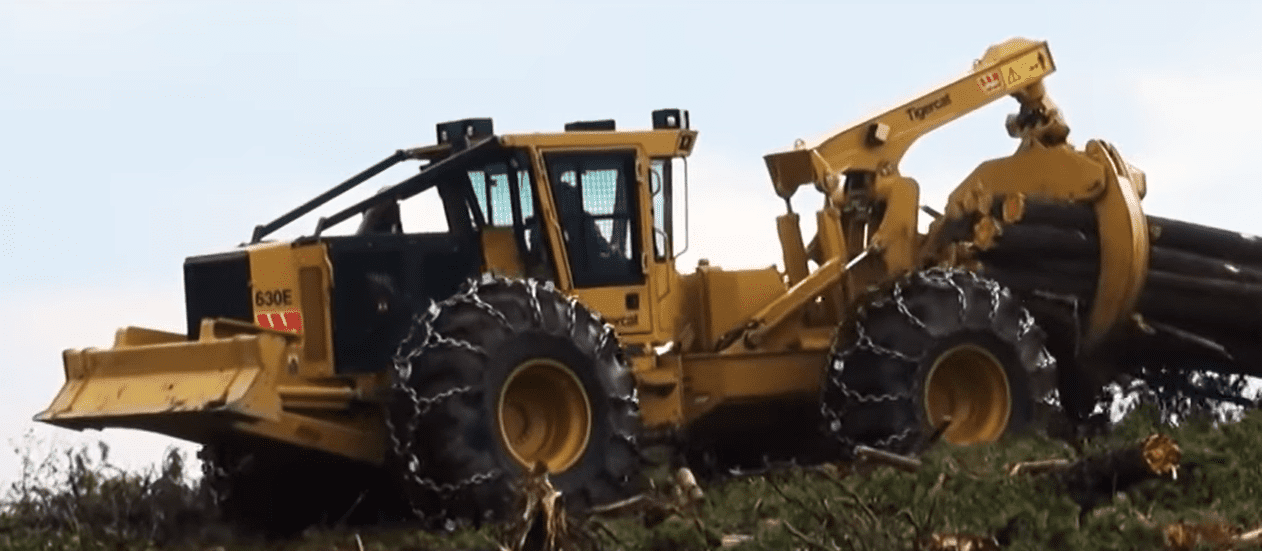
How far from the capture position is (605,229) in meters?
16.5

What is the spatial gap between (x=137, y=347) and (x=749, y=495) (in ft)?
12.3

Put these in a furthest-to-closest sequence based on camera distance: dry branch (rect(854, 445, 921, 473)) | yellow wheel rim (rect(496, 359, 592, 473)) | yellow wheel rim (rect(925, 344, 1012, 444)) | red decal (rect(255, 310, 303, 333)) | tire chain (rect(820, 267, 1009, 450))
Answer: yellow wheel rim (rect(925, 344, 1012, 444)) < tire chain (rect(820, 267, 1009, 450)) < red decal (rect(255, 310, 303, 333)) < yellow wheel rim (rect(496, 359, 592, 473)) < dry branch (rect(854, 445, 921, 473))

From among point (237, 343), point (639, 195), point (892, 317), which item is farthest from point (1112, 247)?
point (237, 343)

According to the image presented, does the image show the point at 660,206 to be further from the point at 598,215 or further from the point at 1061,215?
the point at 1061,215

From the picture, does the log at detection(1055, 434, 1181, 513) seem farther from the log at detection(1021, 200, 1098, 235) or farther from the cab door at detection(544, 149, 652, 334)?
→ the log at detection(1021, 200, 1098, 235)

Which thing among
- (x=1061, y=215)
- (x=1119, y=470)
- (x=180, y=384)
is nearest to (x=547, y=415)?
(x=180, y=384)

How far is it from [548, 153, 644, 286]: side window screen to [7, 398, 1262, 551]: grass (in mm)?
1638

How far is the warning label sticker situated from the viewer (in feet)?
62.5

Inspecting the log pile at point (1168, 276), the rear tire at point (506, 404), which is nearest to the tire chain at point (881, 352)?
the log pile at point (1168, 276)

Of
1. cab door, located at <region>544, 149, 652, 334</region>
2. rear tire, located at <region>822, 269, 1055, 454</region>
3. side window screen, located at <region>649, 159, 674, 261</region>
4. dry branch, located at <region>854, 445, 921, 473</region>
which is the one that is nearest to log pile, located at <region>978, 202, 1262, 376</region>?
rear tire, located at <region>822, 269, 1055, 454</region>

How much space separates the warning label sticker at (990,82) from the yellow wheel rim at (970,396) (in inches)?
107

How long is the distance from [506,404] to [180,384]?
1.90 m

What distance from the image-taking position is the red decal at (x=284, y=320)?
15219 mm

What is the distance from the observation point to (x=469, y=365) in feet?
46.9
